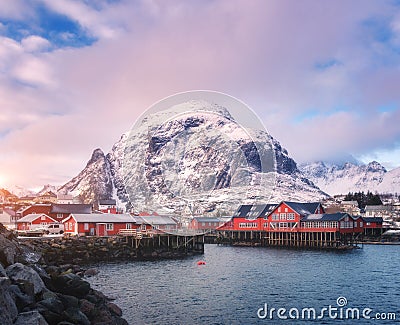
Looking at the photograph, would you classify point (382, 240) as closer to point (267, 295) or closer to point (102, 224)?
point (102, 224)

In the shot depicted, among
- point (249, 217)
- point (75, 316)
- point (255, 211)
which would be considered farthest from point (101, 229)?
point (75, 316)

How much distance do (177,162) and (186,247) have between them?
27.3m

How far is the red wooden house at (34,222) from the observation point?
6744 cm

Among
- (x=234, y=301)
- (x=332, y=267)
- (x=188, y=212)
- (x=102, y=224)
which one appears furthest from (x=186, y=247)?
(x=234, y=301)

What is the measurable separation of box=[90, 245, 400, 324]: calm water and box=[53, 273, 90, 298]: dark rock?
312 cm

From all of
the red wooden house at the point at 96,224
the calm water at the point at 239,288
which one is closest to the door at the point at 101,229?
the red wooden house at the point at 96,224

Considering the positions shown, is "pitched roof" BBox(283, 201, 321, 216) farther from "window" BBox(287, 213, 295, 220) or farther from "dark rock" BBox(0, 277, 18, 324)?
"dark rock" BBox(0, 277, 18, 324)

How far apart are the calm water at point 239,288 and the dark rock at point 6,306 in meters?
8.80

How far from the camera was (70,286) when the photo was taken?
704 inches

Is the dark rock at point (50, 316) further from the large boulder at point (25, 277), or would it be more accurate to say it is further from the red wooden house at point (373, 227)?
the red wooden house at point (373, 227)

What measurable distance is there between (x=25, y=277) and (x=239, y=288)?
16.3 meters

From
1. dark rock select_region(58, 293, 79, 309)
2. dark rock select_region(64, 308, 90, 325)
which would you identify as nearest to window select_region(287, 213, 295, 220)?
dark rock select_region(58, 293, 79, 309)

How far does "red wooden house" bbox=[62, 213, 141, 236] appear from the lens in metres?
59.4

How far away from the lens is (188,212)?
28875mm
